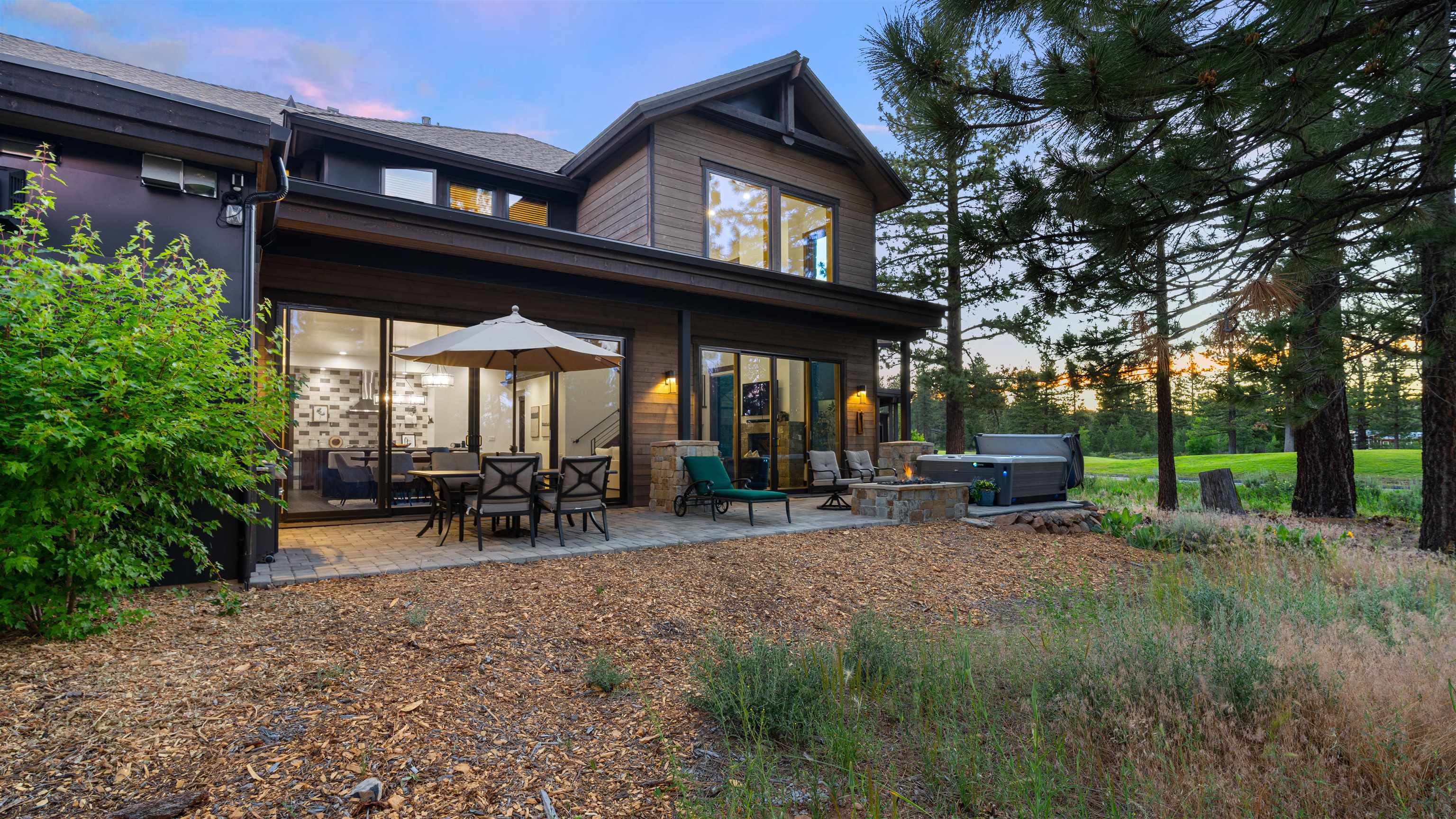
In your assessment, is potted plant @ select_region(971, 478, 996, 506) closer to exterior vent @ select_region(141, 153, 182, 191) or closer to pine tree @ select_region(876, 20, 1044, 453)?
pine tree @ select_region(876, 20, 1044, 453)

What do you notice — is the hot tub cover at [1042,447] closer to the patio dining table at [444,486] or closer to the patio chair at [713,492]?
the patio chair at [713,492]

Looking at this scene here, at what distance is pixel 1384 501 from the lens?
34.1 feet

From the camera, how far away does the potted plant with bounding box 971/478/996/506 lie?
905 cm

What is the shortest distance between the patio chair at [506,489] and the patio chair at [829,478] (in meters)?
4.50

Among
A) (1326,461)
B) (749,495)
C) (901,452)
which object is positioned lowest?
(749,495)

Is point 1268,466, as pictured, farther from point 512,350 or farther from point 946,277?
point 512,350

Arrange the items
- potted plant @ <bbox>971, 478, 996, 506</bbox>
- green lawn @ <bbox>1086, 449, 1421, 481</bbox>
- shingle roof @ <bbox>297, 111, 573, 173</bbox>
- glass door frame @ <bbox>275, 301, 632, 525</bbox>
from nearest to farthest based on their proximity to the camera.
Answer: glass door frame @ <bbox>275, 301, 632, 525</bbox> < potted plant @ <bbox>971, 478, 996, 506</bbox> < shingle roof @ <bbox>297, 111, 573, 173</bbox> < green lawn @ <bbox>1086, 449, 1421, 481</bbox>

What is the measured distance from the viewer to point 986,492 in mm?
9055

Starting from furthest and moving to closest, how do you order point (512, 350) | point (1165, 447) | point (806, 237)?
point (806, 237) → point (1165, 447) → point (512, 350)

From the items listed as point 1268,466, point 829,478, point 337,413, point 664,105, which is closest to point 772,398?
point 829,478

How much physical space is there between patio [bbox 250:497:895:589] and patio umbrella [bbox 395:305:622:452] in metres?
1.74

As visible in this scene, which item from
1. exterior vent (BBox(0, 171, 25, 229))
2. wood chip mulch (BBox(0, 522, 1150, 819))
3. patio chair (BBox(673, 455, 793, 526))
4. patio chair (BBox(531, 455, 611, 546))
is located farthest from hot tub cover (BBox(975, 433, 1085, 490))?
exterior vent (BBox(0, 171, 25, 229))

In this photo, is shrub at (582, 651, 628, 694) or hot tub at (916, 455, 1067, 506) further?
hot tub at (916, 455, 1067, 506)

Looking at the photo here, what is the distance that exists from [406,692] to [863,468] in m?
8.74
